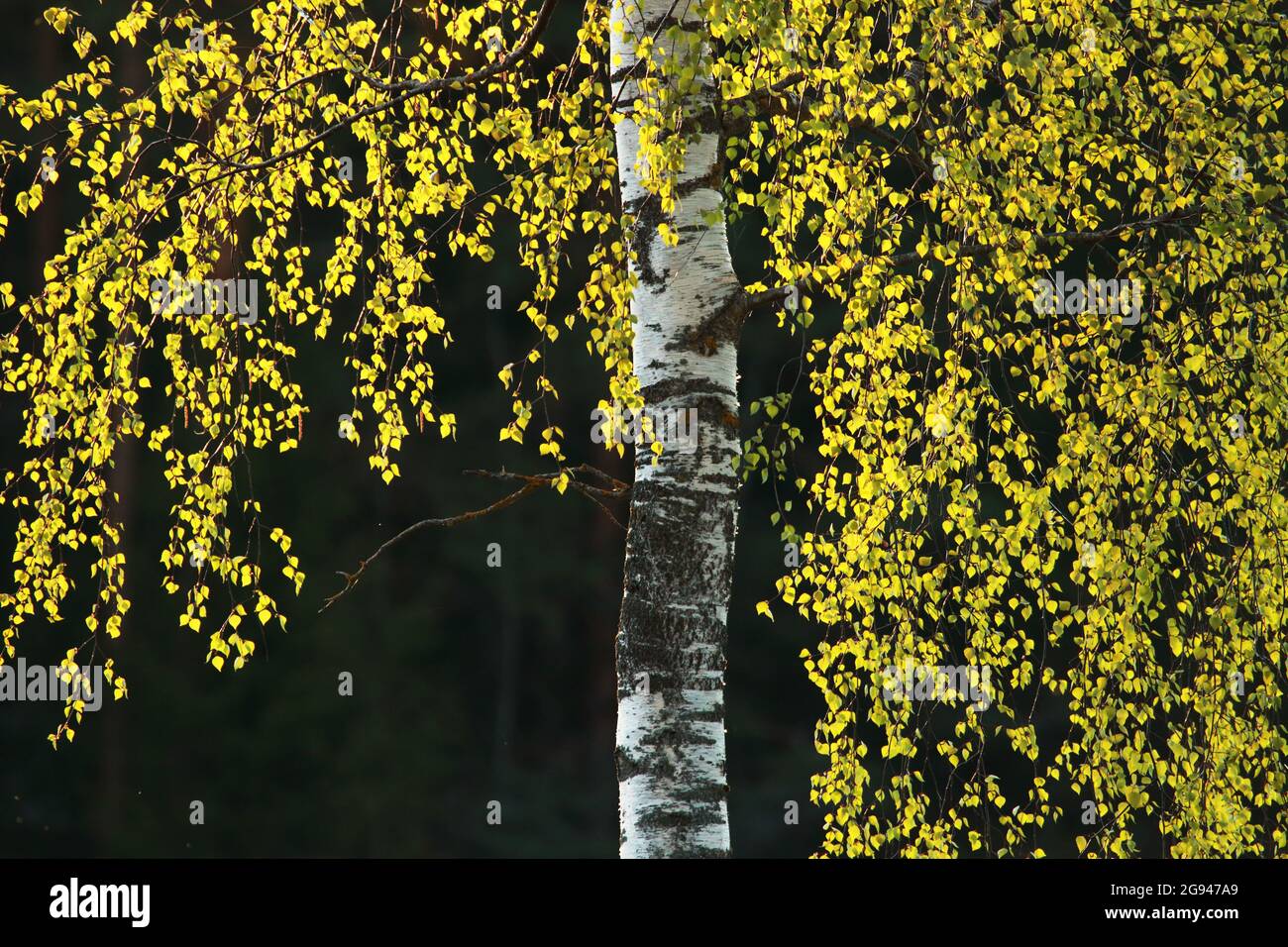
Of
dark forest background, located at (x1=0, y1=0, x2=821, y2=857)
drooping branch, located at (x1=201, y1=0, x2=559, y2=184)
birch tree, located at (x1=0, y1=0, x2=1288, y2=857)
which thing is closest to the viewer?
birch tree, located at (x1=0, y1=0, x2=1288, y2=857)

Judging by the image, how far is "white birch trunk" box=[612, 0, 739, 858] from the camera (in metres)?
3.45

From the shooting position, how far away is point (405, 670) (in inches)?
536

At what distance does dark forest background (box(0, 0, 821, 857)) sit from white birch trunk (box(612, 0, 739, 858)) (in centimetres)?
792

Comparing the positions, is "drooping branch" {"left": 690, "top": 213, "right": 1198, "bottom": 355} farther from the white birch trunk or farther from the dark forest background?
the dark forest background

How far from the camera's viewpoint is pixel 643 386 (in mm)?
3631

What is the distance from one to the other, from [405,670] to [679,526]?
34.6 ft

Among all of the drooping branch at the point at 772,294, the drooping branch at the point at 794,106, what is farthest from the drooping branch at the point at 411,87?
the drooping branch at the point at 772,294

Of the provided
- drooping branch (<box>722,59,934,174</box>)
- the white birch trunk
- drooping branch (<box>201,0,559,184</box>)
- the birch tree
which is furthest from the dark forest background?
the white birch trunk

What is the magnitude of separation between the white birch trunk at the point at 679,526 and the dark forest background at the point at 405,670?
26.0 feet

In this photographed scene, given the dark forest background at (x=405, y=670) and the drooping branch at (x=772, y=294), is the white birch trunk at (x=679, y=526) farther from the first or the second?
the dark forest background at (x=405, y=670)

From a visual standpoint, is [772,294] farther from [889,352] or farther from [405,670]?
[405,670]

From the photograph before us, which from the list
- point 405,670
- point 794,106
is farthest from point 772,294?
point 405,670

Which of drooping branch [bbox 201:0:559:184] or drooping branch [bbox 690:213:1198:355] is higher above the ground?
drooping branch [bbox 201:0:559:184]
